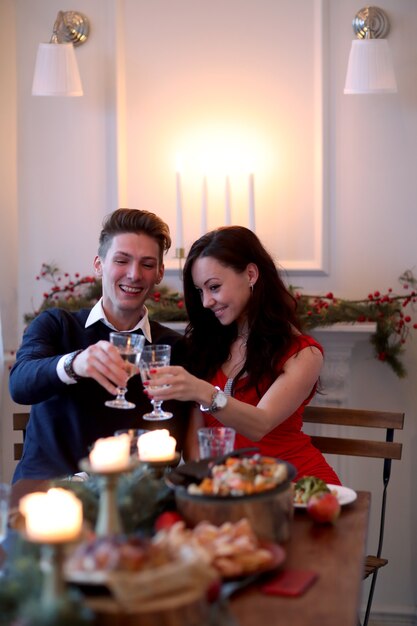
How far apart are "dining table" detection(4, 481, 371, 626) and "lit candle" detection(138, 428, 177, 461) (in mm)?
303

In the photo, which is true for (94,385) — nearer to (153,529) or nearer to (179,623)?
(153,529)

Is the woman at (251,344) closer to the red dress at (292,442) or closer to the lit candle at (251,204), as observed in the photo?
the red dress at (292,442)

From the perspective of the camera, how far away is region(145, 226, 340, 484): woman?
8.20 feet

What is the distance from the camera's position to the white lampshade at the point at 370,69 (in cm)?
320

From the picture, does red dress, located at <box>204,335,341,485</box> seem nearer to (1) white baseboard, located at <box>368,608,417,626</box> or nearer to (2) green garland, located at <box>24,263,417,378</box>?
(2) green garland, located at <box>24,263,417,378</box>

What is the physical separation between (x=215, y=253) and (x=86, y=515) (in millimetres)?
1179

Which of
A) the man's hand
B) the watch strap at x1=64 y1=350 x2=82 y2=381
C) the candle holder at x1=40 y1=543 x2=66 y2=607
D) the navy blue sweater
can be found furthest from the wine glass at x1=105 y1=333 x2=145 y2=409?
the candle holder at x1=40 y1=543 x2=66 y2=607

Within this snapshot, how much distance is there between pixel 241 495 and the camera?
1.50 m

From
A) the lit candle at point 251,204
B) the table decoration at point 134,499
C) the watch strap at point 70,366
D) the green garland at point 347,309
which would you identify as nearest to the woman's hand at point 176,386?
the watch strap at point 70,366

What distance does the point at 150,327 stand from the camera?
2.68m

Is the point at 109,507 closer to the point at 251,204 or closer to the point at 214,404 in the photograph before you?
the point at 214,404

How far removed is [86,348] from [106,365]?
0.43 m

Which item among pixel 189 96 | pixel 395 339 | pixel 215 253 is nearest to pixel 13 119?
pixel 189 96

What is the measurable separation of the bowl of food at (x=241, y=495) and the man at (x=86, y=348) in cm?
78
